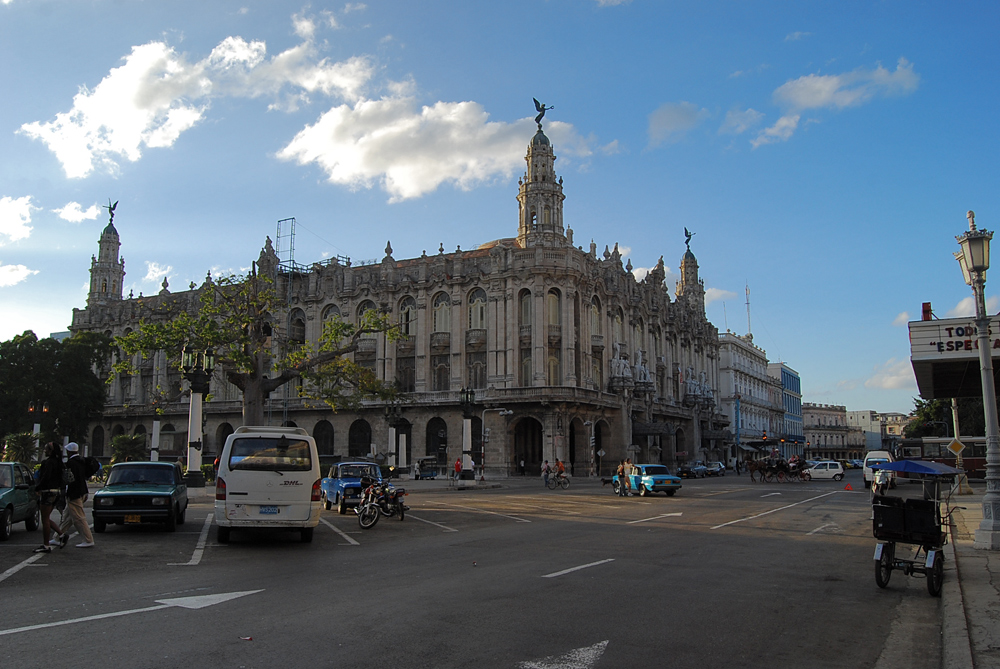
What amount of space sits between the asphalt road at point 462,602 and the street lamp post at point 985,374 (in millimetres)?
2053

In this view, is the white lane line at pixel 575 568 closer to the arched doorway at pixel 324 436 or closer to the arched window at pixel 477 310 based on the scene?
the arched window at pixel 477 310

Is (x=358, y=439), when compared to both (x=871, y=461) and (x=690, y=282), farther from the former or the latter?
(x=690, y=282)

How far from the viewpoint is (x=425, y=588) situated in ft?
31.6

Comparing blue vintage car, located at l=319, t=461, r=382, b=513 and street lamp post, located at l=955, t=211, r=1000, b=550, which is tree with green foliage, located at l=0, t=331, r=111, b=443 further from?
street lamp post, located at l=955, t=211, r=1000, b=550

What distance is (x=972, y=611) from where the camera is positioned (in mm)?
8250

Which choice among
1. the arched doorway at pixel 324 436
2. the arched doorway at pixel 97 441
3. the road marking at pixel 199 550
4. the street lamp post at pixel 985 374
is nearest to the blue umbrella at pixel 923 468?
the street lamp post at pixel 985 374

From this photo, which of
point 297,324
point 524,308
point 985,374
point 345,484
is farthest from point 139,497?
point 297,324

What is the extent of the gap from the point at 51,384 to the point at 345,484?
164 feet

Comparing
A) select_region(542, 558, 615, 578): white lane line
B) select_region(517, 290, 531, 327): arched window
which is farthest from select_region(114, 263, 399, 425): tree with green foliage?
select_region(517, 290, 531, 327): arched window

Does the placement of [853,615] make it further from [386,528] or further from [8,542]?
[8,542]

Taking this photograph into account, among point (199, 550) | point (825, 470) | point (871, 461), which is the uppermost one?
point (871, 461)

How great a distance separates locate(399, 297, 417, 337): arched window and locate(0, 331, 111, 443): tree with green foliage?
26861mm

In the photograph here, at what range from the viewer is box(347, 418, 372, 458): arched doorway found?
206 feet

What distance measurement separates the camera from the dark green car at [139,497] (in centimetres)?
1523
